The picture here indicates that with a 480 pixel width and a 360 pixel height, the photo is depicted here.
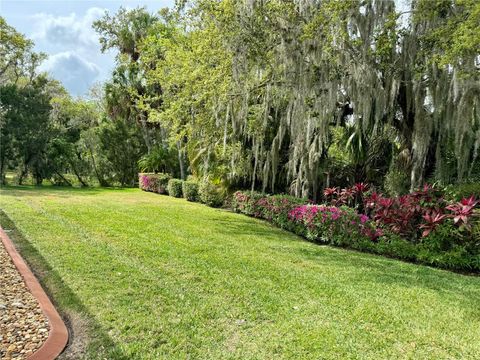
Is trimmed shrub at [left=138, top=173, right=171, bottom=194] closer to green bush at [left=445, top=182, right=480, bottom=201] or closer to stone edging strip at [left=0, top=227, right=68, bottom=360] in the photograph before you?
stone edging strip at [left=0, top=227, right=68, bottom=360]

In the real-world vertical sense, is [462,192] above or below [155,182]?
above

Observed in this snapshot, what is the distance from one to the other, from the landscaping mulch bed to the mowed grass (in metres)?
0.25

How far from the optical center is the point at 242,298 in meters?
3.89

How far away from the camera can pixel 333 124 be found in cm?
903

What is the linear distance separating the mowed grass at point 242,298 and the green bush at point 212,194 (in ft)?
15.7

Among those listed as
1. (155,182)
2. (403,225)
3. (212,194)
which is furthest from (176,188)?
(403,225)

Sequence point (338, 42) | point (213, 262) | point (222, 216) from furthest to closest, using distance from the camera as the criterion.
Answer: point (222, 216) < point (338, 42) < point (213, 262)

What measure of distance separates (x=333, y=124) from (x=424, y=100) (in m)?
2.39

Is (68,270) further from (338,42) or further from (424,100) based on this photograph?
(424,100)

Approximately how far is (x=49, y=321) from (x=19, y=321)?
0.81 ft

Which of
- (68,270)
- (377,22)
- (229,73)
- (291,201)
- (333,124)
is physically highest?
(377,22)

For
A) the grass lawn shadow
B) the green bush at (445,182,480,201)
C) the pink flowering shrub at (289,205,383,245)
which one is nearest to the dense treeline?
the green bush at (445,182,480,201)

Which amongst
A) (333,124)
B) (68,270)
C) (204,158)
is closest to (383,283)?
(68,270)

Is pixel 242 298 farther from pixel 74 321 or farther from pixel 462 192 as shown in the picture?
pixel 462 192
